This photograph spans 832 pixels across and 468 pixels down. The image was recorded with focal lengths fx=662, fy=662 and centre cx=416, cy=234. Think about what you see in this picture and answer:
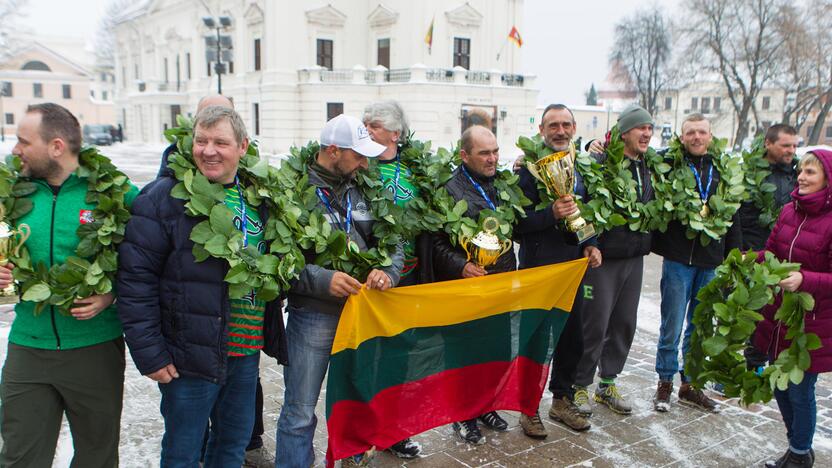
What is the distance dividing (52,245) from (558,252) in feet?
11.2

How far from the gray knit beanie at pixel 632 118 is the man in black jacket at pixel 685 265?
1.78 ft

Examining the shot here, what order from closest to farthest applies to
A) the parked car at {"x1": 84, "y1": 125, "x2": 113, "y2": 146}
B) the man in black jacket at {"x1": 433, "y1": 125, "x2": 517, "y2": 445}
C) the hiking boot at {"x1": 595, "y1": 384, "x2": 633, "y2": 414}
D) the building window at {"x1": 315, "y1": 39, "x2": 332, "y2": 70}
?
the man in black jacket at {"x1": 433, "y1": 125, "x2": 517, "y2": 445}, the hiking boot at {"x1": 595, "y1": 384, "x2": 633, "y2": 414}, the building window at {"x1": 315, "y1": 39, "x2": 332, "y2": 70}, the parked car at {"x1": 84, "y1": 125, "x2": 113, "y2": 146}

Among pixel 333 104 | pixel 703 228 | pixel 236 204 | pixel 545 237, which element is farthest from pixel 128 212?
pixel 333 104

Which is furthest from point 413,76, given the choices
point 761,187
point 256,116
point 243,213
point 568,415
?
point 243,213

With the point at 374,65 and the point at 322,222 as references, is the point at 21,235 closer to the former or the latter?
the point at 322,222

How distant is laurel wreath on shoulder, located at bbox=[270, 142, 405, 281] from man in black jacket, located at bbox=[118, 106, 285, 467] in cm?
19

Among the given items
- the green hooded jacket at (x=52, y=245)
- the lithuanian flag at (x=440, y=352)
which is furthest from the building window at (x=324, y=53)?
the green hooded jacket at (x=52, y=245)

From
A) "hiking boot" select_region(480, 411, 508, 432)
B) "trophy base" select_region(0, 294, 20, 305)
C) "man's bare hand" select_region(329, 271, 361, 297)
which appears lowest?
"hiking boot" select_region(480, 411, 508, 432)

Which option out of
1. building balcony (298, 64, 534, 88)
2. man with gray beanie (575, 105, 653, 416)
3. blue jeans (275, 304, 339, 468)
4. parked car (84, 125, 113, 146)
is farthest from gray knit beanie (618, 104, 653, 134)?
parked car (84, 125, 113, 146)

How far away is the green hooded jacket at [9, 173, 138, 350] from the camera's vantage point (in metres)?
3.21

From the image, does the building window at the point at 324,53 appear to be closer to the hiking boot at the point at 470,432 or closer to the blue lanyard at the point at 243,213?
the hiking boot at the point at 470,432

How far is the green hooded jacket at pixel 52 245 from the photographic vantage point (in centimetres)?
321

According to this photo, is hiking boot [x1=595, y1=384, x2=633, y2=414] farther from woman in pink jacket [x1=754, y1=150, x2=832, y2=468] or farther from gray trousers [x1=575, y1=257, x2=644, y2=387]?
woman in pink jacket [x1=754, y1=150, x2=832, y2=468]

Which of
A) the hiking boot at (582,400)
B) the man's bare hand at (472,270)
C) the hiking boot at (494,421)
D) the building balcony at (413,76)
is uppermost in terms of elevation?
the building balcony at (413,76)
